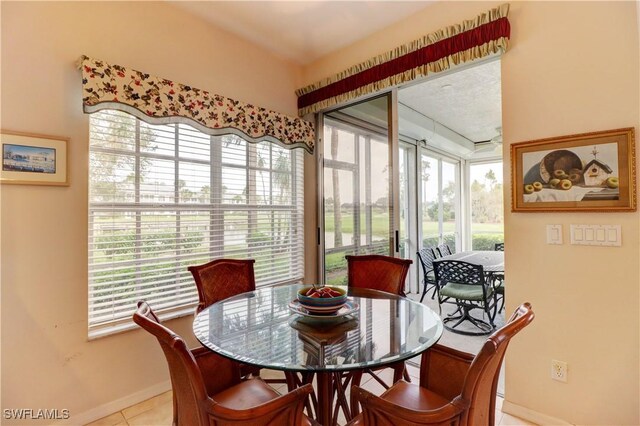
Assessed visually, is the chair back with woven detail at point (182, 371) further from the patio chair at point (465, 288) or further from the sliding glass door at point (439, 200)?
the sliding glass door at point (439, 200)

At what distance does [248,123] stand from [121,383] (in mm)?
2185

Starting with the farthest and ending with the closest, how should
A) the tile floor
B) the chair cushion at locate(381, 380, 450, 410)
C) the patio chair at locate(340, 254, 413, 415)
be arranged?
the patio chair at locate(340, 254, 413, 415) → the tile floor → the chair cushion at locate(381, 380, 450, 410)

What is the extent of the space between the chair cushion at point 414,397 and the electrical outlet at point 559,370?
3.08 ft

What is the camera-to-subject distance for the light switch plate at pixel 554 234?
1835 millimetres

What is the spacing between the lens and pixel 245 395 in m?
1.44

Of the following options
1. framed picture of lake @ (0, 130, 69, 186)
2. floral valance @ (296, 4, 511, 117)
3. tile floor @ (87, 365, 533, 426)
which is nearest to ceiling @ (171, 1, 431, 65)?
floral valance @ (296, 4, 511, 117)

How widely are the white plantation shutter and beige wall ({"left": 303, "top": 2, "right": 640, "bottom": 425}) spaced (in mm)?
2043

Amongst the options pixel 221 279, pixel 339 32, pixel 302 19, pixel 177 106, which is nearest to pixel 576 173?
pixel 339 32

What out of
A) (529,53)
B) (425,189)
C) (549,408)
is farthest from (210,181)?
(425,189)

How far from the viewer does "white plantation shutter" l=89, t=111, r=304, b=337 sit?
204 centimetres

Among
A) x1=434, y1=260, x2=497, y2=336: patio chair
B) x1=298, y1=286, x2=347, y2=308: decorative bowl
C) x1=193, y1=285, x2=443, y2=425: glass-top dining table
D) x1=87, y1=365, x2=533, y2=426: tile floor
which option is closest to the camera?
x1=193, y1=285, x2=443, y2=425: glass-top dining table

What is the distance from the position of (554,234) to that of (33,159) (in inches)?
123

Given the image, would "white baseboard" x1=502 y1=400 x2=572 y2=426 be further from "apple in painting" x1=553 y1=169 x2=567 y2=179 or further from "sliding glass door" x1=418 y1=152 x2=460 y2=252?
"sliding glass door" x1=418 y1=152 x2=460 y2=252

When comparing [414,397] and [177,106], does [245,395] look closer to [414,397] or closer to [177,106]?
[414,397]
